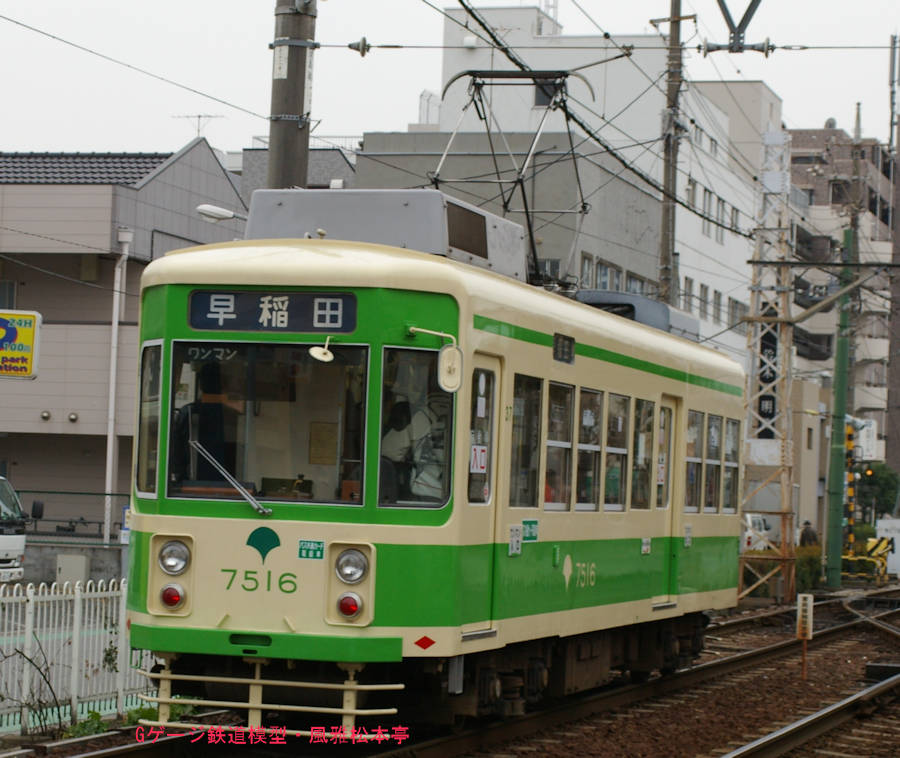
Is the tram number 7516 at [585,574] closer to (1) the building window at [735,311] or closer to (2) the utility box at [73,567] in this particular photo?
(2) the utility box at [73,567]

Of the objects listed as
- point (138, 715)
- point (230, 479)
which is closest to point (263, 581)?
point (230, 479)

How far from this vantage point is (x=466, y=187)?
3841cm

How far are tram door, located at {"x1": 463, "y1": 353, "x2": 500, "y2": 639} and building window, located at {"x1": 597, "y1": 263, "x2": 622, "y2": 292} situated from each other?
95.6 feet

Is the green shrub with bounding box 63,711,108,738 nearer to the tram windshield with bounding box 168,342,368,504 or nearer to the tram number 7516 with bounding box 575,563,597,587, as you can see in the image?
the tram windshield with bounding box 168,342,368,504

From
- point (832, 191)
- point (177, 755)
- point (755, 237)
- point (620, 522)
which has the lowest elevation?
point (177, 755)

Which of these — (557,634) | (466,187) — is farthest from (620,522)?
(466,187)

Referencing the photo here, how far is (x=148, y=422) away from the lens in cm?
897

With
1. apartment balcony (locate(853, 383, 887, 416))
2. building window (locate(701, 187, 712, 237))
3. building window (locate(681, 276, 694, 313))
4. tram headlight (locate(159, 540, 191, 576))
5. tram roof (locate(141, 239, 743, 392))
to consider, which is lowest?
tram headlight (locate(159, 540, 191, 576))

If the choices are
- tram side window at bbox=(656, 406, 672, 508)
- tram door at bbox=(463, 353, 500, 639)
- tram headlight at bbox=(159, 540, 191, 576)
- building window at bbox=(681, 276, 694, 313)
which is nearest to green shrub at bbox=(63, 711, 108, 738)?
tram headlight at bbox=(159, 540, 191, 576)

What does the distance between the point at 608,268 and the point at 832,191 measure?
42.7m

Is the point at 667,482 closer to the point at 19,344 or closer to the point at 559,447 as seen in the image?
the point at 559,447

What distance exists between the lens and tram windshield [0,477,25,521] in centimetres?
2372

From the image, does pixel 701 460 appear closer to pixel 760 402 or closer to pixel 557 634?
pixel 557 634

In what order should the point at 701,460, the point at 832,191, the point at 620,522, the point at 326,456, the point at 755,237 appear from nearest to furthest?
the point at 326,456, the point at 620,522, the point at 701,460, the point at 755,237, the point at 832,191
